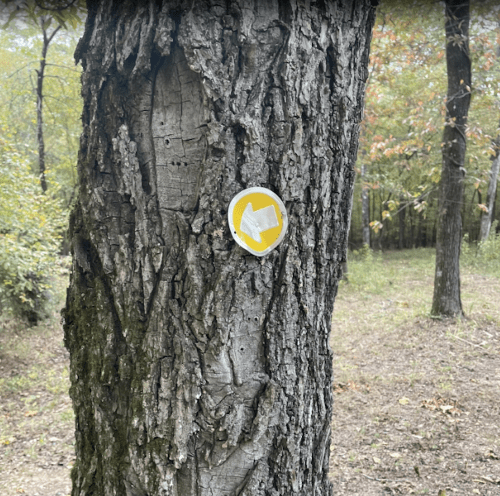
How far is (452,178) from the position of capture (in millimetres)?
6652

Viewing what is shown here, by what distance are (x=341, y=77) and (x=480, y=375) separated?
16.0ft

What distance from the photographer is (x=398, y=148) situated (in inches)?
252

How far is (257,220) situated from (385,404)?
392 centimetres

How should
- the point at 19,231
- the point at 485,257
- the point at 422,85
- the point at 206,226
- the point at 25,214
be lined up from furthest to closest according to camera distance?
the point at 485,257
the point at 422,85
the point at 19,231
the point at 25,214
the point at 206,226

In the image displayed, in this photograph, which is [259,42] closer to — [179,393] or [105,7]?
[105,7]

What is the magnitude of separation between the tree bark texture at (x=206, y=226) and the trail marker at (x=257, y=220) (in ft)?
0.10

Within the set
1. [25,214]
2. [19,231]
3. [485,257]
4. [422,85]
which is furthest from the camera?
[485,257]

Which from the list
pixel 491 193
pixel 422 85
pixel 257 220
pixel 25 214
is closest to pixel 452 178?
pixel 257 220

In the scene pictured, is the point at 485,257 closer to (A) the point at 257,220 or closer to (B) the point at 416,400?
(B) the point at 416,400

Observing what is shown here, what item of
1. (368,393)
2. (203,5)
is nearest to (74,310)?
(203,5)

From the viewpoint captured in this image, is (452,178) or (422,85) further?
(422,85)

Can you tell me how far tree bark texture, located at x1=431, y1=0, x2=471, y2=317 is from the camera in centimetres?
631

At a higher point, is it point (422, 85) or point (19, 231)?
point (422, 85)

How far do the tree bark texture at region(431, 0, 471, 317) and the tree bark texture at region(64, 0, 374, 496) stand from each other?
19.0 feet
